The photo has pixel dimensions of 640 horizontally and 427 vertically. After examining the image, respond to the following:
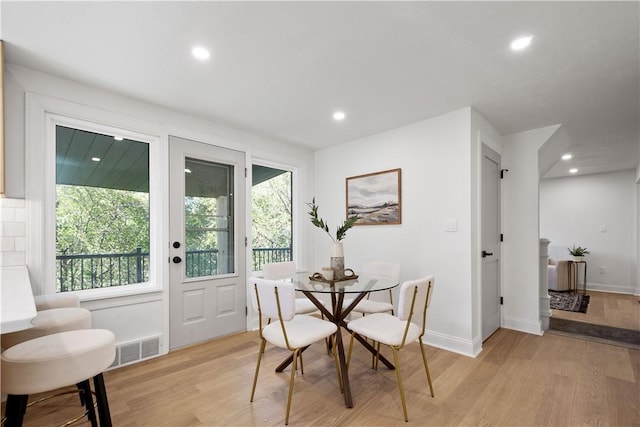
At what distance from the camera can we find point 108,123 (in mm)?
2668

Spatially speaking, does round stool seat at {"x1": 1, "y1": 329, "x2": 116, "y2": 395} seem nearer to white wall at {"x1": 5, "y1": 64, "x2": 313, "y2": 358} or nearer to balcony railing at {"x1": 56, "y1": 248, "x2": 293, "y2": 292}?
white wall at {"x1": 5, "y1": 64, "x2": 313, "y2": 358}

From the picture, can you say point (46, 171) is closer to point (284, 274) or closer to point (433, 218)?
point (284, 274)

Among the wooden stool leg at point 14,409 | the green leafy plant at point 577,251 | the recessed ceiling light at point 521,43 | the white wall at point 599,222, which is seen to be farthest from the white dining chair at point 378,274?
the white wall at point 599,222

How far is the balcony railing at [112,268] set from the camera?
2.66m

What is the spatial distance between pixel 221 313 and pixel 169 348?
1.94 feet

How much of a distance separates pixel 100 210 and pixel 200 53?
68.0 inches

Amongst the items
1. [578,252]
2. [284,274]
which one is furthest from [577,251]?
[284,274]

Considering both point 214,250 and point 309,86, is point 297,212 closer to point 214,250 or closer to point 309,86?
point 214,250

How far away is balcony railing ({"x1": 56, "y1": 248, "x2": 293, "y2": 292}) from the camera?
2662 millimetres

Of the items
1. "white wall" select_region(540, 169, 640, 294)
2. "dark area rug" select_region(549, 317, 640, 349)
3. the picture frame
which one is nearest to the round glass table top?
the picture frame

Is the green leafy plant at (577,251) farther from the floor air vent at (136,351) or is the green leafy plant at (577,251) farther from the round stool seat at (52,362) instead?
the round stool seat at (52,362)

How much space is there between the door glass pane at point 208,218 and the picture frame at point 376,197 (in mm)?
1540

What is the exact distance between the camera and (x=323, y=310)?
8.10 ft

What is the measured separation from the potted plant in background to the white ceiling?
346 cm
